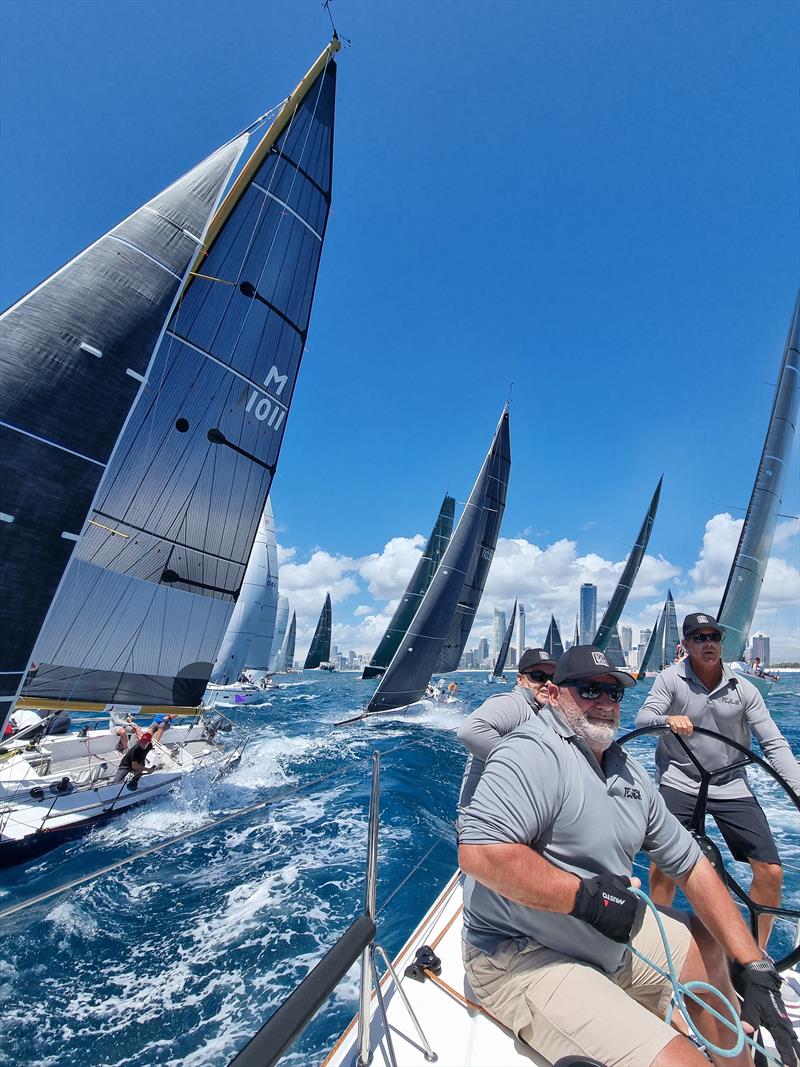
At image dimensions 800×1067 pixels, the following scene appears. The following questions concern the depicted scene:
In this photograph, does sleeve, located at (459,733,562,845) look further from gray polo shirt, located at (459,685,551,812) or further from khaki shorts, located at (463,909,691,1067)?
gray polo shirt, located at (459,685,551,812)

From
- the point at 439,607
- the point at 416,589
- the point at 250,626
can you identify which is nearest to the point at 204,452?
the point at 439,607

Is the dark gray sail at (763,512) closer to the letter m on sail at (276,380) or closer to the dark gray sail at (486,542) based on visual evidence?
the dark gray sail at (486,542)

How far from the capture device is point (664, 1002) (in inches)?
71.3

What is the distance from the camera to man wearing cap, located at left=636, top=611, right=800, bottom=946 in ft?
8.89

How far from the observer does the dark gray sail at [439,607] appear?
1772cm

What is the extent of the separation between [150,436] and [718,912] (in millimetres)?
8964

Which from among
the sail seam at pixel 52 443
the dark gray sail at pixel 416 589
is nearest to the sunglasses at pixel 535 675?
the sail seam at pixel 52 443

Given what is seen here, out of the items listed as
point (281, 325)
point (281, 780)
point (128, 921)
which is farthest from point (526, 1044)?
point (281, 325)

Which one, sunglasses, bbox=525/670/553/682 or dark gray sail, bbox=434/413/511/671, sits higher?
dark gray sail, bbox=434/413/511/671

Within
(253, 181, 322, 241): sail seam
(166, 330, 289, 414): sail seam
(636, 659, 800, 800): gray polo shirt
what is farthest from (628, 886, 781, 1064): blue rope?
(253, 181, 322, 241): sail seam

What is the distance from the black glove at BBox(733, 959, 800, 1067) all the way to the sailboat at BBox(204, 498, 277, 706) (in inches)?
1035

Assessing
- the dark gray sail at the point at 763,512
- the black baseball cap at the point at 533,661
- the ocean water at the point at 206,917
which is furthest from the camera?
the dark gray sail at the point at 763,512

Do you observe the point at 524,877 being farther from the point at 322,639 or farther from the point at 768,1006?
the point at 322,639

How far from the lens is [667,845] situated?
1855 millimetres
